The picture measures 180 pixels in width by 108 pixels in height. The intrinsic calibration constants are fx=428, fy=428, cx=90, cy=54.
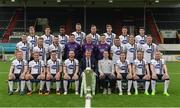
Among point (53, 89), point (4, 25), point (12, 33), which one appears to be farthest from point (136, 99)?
point (4, 25)

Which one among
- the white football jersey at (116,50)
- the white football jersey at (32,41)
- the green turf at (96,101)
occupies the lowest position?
the green turf at (96,101)

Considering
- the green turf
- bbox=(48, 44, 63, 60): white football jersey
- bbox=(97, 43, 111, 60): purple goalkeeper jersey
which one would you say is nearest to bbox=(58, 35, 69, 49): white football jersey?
bbox=(48, 44, 63, 60): white football jersey

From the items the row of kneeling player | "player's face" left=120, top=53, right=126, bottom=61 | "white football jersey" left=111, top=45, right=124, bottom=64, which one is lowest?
the row of kneeling player

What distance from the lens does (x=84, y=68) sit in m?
10.6

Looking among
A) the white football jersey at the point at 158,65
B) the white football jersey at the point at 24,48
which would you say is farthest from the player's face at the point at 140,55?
the white football jersey at the point at 24,48

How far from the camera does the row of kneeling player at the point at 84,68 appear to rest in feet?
34.6

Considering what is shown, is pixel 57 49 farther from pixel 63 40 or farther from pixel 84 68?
pixel 84 68

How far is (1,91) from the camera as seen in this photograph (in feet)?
37.2

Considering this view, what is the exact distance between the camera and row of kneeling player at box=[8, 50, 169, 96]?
10.5 meters

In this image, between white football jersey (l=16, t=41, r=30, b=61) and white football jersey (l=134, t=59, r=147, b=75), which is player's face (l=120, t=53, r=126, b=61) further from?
white football jersey (l=16, t=41, r=30, b=61)

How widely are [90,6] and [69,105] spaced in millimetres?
25091

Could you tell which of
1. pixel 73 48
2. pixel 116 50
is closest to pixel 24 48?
pixel 73 48

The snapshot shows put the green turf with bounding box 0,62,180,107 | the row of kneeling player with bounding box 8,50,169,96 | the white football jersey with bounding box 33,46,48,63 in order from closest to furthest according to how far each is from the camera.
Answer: the green turf with bounding box 0,62,180,107
the row of kneeling player with bounding box 8,50,169,96
the white football jersey with bounding box 33,46,48,63

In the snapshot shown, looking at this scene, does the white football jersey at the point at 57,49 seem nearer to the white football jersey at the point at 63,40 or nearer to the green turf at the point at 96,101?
the white football jersey at the point at 63,40
